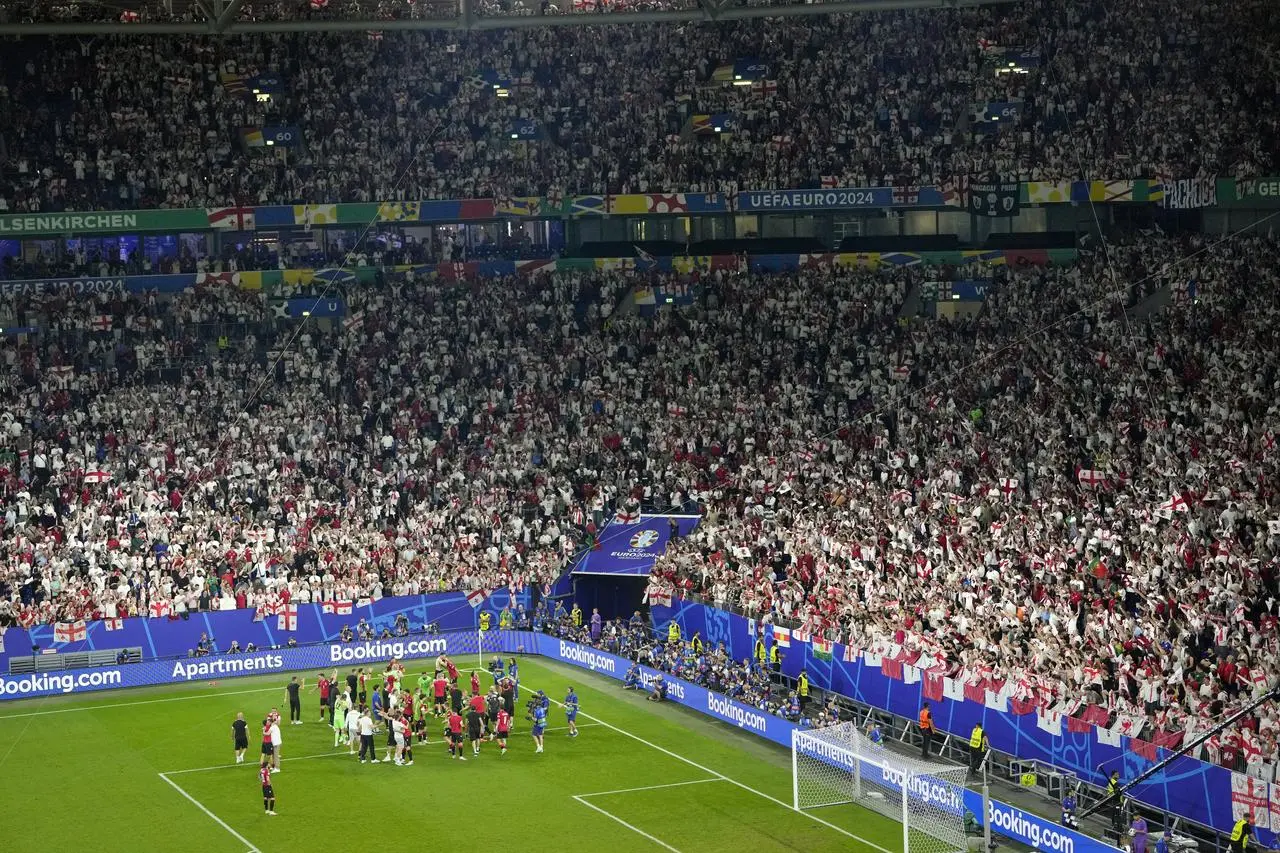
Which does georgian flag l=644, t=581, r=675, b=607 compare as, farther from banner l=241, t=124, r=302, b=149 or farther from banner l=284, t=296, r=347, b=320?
banner l=241, t=124, r=302, b=149

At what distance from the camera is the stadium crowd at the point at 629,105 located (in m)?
51.6

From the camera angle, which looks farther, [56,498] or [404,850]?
[56,498]

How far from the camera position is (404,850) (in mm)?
27109

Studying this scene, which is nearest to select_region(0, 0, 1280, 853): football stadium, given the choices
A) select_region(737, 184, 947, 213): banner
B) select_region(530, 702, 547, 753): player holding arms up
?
select_region(530, 702, 547, 753): player holding arms up

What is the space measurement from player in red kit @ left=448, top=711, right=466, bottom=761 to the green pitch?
1.29ft

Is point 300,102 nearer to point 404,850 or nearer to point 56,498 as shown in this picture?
point 56,498

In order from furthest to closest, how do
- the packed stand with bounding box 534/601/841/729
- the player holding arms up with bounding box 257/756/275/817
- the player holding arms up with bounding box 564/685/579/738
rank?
1. the player holding arms up with bounding box 564/685/579/738
2. the packed stand with bounding box 534/601/841/729
3. the player holding arms up with bounding box 257/756/275/817

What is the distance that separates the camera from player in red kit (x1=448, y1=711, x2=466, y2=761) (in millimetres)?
32688

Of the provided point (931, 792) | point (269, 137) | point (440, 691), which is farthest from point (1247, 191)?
point (269, 137)

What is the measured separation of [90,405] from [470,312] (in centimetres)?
1199

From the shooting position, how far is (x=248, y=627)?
4169 cm

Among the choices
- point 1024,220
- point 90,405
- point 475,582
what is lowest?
point 475,582

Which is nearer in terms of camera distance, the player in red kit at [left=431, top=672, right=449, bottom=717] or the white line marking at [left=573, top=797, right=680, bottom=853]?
the white line marking at [left=573, top=797, right=680, bottom=853]

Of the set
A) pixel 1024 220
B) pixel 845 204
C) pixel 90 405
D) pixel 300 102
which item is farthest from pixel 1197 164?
pixel 90 405
